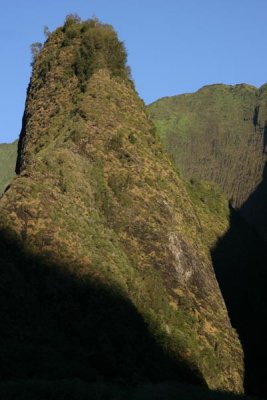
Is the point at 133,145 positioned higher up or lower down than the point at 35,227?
higher up

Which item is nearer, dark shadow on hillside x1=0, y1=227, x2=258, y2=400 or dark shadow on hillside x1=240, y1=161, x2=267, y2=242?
dark shadow on hillside x1=0, y1=227, x2=258, y2=400

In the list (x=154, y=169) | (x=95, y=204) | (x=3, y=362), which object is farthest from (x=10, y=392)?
(x=154, y=169)

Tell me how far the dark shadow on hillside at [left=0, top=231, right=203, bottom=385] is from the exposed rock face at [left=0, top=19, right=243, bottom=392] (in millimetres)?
83

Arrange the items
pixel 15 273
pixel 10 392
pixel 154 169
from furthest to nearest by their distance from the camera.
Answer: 1. pixel 154 169
2. pixel 15 273
3. pixel 10 392

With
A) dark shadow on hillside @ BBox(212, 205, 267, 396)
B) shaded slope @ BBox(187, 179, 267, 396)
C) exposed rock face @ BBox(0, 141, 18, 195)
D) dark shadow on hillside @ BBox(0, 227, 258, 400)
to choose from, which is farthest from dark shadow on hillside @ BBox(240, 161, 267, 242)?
dark shadow on hillside @ BBox(0, 227, 258, 400)

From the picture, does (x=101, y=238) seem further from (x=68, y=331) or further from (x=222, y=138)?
(x=222, y=138)

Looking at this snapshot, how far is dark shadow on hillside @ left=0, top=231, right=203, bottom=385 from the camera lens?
30.9m

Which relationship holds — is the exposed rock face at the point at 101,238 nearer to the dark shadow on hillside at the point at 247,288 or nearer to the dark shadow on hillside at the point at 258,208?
the dark shadow on hillside at the point at 247,288

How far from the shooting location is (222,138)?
185 m

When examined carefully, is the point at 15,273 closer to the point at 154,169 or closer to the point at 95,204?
the point at 95,204

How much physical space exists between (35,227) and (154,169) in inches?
719

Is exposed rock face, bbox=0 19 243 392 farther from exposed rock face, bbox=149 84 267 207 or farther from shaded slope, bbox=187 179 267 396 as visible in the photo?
exposed rock face, bbox=149 84 267 207

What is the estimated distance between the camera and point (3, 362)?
26.9 m

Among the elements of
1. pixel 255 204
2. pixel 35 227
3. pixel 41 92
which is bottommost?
pixel 255 204
